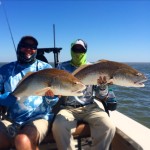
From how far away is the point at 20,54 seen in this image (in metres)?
4.59

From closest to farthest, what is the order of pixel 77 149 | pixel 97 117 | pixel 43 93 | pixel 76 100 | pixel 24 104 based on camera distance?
pixel 43 93, pixel 24 104, pixel 97 117, pixel 76 100, pixel 77 149

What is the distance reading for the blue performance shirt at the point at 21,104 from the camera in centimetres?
434

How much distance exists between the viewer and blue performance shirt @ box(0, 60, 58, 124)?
171 inches

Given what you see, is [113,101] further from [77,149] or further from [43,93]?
[43,93]

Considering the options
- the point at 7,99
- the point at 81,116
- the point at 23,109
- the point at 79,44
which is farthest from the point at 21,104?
the point at 79,44


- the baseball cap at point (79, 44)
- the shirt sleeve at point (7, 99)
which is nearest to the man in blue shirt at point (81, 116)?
the baseball cap at point (79, 44)

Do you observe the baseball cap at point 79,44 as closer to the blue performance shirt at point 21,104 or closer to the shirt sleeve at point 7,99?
the blue performance shirt at point 21,104

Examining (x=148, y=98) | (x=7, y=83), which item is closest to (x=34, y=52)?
(x=7, y=83)

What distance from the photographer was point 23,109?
434 cm

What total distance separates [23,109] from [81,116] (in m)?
1.06

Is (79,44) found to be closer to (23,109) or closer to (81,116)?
(81,116)

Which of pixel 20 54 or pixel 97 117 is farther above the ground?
pixel 20 54

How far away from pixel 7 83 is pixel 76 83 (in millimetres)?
1173

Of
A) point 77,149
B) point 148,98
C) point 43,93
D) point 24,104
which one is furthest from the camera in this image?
point 148,98
